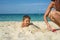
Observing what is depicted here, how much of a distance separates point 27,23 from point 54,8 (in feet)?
3.30

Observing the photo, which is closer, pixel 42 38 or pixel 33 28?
pixel 42 38

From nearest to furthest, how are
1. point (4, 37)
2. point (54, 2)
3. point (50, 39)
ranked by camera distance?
point (50, 39) → point (4, 37) → point (54, 2)

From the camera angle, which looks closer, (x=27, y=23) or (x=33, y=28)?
(x=33, y=28)

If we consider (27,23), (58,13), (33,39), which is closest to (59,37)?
(33,39)

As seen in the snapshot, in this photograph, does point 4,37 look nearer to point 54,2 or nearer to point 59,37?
point 59,37

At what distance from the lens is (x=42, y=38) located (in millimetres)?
4363

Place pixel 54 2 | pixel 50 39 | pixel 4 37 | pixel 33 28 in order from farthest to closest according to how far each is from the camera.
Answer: pixel 33 28
pixel 54 2
pixel 4 37
pixel 50 39

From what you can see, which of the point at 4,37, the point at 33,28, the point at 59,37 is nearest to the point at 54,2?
the point at 33,28

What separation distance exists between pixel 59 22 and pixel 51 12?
0.39 m

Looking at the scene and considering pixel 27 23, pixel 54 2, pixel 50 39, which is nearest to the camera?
pixel 50 39

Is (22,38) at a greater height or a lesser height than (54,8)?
lesser

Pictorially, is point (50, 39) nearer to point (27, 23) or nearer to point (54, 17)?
point (54, 17)

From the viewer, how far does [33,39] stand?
432 cm

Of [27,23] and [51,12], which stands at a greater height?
[51,12]
